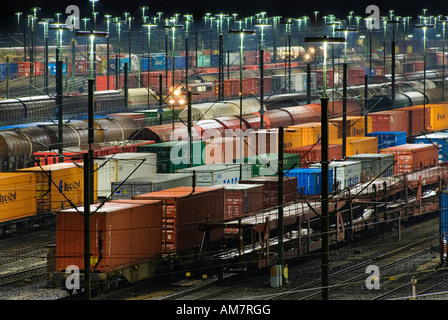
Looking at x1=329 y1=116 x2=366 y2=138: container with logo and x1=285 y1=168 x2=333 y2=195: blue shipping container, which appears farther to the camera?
x1=329 y1=116 x2=366 y2=138: container with logo

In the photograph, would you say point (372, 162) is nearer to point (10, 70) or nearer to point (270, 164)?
point (270, 164)

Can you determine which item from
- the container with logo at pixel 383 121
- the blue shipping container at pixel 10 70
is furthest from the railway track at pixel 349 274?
the blue shipping container at pixel 10 70

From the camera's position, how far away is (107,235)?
2994 cm

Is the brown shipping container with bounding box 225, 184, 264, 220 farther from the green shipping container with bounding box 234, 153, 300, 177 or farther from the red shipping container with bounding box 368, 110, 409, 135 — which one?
the red shipping container with bounding box 368, 110, 409, 135

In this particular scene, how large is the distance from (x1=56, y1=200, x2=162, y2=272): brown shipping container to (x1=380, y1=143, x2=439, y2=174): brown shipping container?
2226 cm

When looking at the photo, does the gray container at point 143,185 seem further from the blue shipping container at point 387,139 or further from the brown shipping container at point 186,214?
the blue shipping container at point 387,139

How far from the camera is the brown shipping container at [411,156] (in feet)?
166

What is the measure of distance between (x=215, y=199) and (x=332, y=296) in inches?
241

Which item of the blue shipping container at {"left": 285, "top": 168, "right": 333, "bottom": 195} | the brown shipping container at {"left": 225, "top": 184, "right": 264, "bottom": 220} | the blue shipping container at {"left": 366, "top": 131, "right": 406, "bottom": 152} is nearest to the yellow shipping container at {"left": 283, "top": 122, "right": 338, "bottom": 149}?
the blue shipping container at {"left": 366, "top": 131, "right": 406, "bottom": 152}

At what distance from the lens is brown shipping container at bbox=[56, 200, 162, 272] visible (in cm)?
2992

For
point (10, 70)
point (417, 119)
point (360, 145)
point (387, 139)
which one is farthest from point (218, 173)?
point (10, 70)

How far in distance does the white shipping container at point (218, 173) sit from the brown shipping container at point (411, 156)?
9.39 m

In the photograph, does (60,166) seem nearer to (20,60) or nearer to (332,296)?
(332,296)
